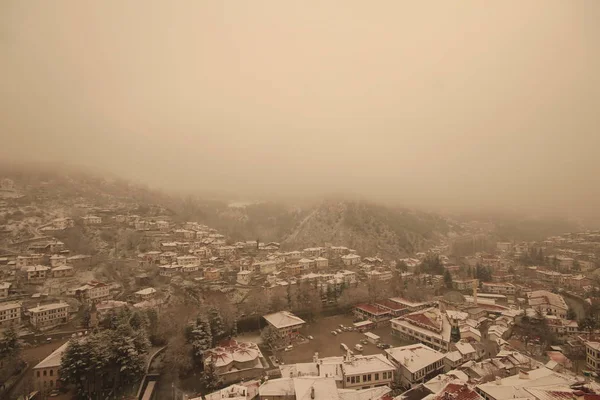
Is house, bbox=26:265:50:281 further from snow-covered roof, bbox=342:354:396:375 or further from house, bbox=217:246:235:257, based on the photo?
snow-covered roof, bbox=342:354:396:375

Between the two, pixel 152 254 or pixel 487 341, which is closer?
pixel 487 341

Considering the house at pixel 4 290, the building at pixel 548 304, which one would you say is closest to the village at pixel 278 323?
the building at pixel 548 304

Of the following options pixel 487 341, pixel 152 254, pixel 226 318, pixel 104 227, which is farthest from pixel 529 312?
pixel 104 227

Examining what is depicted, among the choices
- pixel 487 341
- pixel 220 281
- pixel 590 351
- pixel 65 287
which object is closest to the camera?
pixel 590 351

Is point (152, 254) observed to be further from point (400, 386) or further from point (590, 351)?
point (590, 351)

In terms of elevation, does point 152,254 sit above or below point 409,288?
above

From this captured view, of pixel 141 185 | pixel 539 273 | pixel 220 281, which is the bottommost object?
pixel 539 273
